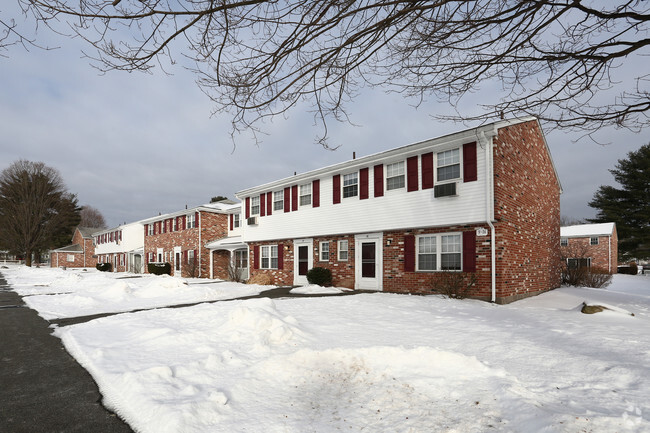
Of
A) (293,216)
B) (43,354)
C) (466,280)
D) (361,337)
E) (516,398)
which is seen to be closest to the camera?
(516,398)

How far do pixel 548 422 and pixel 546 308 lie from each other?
8.66 metres

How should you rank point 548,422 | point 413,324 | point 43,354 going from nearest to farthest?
point 548,422, point 43,354, point 413,324

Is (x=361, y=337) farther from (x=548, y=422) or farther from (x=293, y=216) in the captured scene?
(x=293, y=216)

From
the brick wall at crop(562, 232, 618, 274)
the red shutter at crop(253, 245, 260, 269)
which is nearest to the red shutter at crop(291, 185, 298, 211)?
the red shutter at crop(253, 245, 260, 269)

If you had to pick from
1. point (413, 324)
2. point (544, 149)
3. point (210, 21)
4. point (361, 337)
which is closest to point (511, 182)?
point (544, 149)

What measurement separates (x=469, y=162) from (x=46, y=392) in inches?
481

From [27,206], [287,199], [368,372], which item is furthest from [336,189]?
[27,206]

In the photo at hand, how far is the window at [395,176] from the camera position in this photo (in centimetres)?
1421

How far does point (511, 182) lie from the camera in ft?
41.9

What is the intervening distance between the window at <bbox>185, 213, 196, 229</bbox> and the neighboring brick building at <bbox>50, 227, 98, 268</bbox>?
33660 millimetres

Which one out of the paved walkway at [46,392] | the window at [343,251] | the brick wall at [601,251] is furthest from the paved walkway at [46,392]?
the brick wall at [601,251]

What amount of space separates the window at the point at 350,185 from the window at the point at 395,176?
1.67 m

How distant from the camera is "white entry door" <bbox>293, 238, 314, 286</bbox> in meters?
17.8

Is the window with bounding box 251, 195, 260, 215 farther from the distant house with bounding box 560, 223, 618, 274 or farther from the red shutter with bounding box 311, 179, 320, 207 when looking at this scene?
the distant house with bounding box 560, 223, 618, 274
